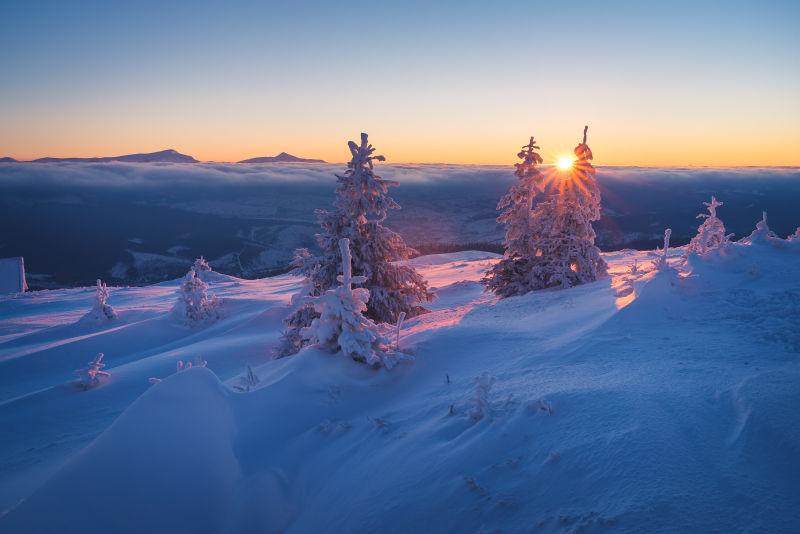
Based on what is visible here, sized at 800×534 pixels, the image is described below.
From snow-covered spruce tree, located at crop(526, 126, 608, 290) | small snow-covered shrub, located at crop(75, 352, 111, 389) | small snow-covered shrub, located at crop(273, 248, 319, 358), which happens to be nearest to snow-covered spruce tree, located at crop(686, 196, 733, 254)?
snow-covered spruce tree, located at crop(526, 126, 608, 290)

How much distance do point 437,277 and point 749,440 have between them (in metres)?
30.6

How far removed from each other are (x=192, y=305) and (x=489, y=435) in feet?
Answer: 60.7

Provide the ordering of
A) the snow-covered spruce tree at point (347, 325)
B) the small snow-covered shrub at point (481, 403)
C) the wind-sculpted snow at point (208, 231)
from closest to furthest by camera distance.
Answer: the small snow-covered shrub at point (481, 403) < the snow-covered spruce tree at point (347, 325) < the wind-sculpted snow at point (208, 231)

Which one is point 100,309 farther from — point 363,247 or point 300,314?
point 363,247

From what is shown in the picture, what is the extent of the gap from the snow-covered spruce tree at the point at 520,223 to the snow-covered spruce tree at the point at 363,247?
→ 4.29m

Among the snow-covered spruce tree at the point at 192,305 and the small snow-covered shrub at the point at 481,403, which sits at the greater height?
the small snow-covered shrub at the point at 481,403

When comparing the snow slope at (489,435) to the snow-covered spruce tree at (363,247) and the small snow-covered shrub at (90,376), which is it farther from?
the snow-covered spruce tree at (363,247)

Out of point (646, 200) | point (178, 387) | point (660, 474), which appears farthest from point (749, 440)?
point (646, 200)

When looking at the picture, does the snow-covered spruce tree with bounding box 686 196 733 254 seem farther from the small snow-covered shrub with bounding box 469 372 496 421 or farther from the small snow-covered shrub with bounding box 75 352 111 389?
the small snow-covered shrub with bounding box 75 352 111 389

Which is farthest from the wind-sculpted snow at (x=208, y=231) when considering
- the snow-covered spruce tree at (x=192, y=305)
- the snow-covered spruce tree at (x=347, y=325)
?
the snow-covered spruce tree at (x=347, y=325)

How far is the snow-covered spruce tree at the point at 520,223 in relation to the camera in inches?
641

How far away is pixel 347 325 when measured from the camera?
7.12 meters

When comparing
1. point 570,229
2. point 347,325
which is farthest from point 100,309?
point 570,229

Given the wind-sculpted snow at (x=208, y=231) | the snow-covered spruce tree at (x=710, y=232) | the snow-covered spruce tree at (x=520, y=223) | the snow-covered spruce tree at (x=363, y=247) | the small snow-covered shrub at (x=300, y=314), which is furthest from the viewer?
the wind-sculpted snow at (x=208, y=231)
